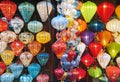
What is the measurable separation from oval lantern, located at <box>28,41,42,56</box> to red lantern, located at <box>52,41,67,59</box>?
0.13 m

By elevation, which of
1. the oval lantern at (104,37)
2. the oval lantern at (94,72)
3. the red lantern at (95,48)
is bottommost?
the oval lantern at (94,72)

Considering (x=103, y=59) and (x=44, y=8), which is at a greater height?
(x=44, y=8)

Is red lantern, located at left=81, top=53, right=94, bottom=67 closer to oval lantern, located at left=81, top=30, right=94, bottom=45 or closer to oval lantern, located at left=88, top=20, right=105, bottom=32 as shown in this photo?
oval lantern, located at left=81, top=30, right=94, bottom=45

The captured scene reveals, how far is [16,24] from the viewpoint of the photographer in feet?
7.82

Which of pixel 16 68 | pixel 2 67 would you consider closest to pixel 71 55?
pixel 16 68

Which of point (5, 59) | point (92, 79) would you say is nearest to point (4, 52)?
point (5, 59)

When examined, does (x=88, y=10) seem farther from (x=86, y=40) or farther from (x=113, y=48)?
(x=113, y=48)

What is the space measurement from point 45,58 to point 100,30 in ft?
1.62

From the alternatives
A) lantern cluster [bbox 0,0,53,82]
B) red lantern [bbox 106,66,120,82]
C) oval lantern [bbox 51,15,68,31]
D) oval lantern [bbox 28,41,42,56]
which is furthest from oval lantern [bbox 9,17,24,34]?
red lantern [bbox 106,66,120,82]

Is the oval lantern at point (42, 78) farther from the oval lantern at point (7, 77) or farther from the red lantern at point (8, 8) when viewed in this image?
the red lantern at point (8, 8)

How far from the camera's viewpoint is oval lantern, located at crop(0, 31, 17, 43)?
7.80 feet

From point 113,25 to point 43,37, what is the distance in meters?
0.56

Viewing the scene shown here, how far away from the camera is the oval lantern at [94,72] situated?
2438mm

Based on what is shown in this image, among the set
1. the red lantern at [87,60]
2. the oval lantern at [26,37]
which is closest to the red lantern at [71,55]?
the red lantern at [87,60]
